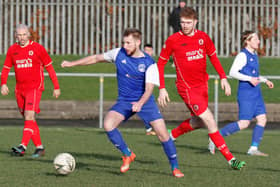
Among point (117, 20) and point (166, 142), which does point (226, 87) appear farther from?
point (117, 20)

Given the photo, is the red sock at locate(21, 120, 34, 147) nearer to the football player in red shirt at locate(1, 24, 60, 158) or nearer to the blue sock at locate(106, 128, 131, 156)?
the football player in red shirt at locate(1, 24, 60, 158)

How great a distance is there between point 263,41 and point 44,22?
6614mm

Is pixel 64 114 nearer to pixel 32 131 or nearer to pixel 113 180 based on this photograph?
pixel 32 131

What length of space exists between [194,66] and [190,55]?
172 millimetres

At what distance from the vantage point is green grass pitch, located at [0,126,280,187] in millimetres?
9695

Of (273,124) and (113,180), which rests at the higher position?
(113,180)

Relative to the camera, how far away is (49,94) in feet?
69.4

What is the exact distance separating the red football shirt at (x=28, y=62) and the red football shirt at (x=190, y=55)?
207cm

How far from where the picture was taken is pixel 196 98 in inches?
444

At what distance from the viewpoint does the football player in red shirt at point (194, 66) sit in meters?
10.9

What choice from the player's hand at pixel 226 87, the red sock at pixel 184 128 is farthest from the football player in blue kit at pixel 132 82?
the red sock at pixel 184 128

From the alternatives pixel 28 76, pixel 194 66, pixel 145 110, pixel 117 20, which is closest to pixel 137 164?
pixel 145 110

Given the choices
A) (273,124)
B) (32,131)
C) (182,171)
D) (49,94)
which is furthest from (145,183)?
(49,94)

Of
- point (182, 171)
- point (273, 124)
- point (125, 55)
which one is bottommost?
point (273, 124)
